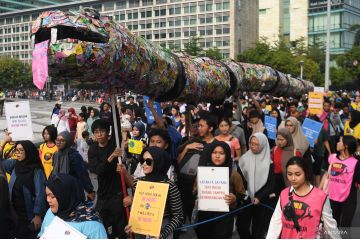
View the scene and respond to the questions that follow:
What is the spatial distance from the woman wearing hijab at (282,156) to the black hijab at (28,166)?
9.84 ft

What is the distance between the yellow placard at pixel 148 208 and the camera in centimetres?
370

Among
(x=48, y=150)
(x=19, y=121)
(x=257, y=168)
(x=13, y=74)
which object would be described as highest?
(x=13, y=74)

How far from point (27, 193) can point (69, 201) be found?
170cm

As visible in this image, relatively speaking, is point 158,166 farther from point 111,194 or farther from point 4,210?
point 4,210

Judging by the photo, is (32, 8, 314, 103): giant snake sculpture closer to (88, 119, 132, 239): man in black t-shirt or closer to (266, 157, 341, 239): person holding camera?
(88, 119, 132, 239): man in black t-shirt

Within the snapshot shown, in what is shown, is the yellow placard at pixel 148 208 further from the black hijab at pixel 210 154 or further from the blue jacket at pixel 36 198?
the blue jacket at pixel 36 198

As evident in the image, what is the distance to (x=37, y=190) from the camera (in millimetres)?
4762

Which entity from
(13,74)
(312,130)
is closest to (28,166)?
(312,130)

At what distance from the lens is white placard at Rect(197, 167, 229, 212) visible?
438 cm

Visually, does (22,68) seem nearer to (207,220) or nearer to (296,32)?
(296,32)

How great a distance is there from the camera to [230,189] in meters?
4.60

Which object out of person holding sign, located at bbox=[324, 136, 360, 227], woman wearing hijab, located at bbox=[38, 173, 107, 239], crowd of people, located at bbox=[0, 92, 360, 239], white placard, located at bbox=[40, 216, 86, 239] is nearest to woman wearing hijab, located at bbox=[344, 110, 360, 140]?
crowd of people, located at bbox=[0, 92, 360, 239]

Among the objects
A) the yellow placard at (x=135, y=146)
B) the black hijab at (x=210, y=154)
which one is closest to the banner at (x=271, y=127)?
the yellow placard at (x=135, y=146)

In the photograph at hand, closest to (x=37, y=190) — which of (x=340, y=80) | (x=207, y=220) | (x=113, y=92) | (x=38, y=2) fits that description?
(x=113, y=92)
